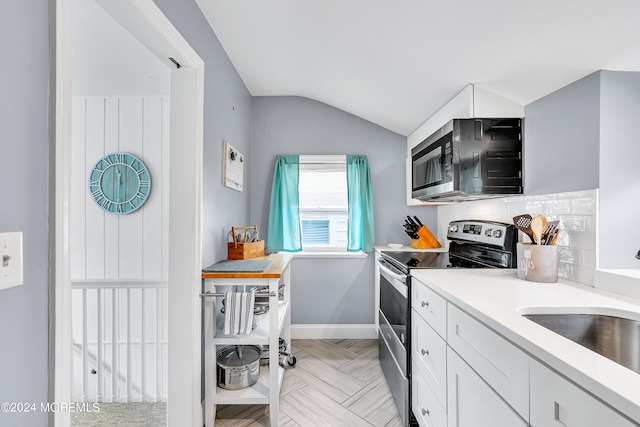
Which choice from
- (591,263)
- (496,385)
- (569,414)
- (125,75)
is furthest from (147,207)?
(591,263)

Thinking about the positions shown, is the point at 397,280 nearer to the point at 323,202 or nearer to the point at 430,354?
the point at 430,354

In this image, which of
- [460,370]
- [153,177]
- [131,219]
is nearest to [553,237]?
[460,370]

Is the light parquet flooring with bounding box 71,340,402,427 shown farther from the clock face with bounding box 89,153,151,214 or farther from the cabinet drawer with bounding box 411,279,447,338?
the clock face with bounding box 89,153,151,214

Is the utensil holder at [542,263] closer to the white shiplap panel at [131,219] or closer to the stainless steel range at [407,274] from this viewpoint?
the stainless steel range at [407,274]

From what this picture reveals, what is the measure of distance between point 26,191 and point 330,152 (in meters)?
2.62

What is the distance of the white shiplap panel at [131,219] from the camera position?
7.20 ft

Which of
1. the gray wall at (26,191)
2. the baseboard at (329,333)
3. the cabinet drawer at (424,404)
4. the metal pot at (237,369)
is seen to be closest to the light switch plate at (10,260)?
the gray wall at (26,191)

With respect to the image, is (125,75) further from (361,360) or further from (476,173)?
(361,360)

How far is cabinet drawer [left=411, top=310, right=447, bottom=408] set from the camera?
1.35m

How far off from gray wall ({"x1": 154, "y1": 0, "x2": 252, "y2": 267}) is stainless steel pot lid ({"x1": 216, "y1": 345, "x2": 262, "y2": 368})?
1.99 ft

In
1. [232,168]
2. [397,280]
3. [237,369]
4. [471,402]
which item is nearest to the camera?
[471,402]

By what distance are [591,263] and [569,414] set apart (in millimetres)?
987

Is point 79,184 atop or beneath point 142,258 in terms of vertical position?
atop

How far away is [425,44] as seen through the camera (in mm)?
1620
